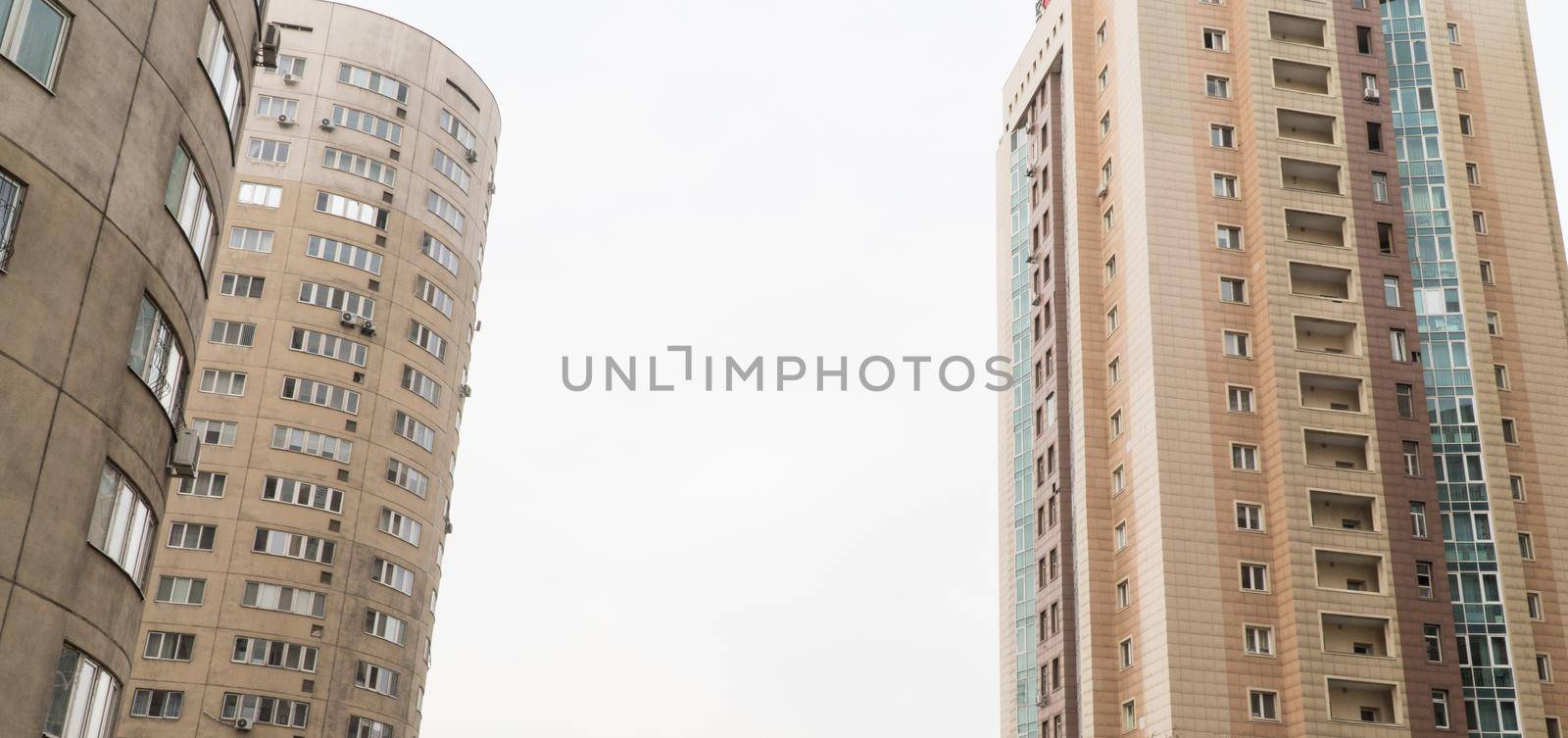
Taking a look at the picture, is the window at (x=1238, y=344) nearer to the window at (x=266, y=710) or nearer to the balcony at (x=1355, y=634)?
the balcony at (x=1355, y=634)

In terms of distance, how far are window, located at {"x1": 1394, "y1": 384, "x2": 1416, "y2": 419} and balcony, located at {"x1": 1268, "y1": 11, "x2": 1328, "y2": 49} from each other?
1863 centimetres

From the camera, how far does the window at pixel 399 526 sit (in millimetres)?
72250

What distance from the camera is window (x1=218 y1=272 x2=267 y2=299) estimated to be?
71688 millimetres

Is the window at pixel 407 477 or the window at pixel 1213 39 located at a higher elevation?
the window at pixel 1213 39

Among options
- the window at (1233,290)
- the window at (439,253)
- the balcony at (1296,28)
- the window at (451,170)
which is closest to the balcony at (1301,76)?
the balcony at (1296,28)

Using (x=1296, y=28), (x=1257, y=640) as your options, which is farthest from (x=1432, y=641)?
(x=1296, y=28)

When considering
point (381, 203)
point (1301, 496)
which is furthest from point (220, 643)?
point (1301, 496)

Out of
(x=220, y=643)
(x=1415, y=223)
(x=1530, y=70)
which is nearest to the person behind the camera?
(x=220, y=643)

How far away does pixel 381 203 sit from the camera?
76.3 m

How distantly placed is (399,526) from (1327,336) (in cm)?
4731

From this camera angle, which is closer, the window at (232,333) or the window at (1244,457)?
the window at (1244,457)

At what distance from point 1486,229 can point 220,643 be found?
211ft

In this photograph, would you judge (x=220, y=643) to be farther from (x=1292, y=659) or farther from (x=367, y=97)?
(x=1292, y=659)

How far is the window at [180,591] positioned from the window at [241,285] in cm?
1492
